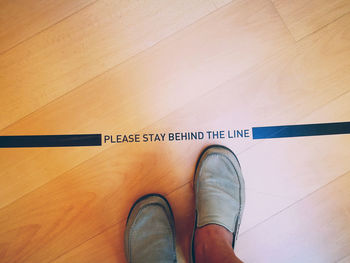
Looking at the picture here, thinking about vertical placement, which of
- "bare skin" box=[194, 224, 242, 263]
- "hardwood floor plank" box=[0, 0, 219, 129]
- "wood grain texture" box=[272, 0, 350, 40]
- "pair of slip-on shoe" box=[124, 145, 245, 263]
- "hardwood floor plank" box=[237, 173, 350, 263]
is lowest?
"hardwood floor plank" box=[237, 173, 350, 263]

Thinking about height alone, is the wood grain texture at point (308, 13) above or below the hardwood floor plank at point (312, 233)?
above

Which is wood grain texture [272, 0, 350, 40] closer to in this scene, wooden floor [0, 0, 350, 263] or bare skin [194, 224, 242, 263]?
wooden floor [0, 0, 350, 263]

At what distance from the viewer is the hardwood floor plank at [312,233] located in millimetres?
911

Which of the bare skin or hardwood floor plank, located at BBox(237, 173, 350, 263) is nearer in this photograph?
the bare skin

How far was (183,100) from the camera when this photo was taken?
2.99 ft

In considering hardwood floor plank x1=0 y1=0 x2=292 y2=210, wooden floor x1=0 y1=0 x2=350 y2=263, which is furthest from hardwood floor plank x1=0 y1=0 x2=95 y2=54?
hardwood floor plank x1=0 y1=0 x2=292 y2=210

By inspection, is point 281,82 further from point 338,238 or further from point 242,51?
point 338,238

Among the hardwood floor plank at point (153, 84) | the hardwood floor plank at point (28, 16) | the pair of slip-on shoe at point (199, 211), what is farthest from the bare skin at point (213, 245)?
the hardwood floor plank at point (28, 16)

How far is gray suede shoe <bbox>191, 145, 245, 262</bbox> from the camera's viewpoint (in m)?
0.87

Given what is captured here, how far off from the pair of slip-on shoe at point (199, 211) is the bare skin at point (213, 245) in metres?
0.02

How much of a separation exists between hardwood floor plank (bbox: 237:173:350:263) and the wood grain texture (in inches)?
21.6

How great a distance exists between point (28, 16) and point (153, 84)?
508mm

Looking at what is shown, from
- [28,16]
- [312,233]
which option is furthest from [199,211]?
[28,16]

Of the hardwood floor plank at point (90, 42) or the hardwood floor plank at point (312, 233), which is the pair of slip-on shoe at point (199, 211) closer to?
the hardwood floor plank at point (312, 233)
